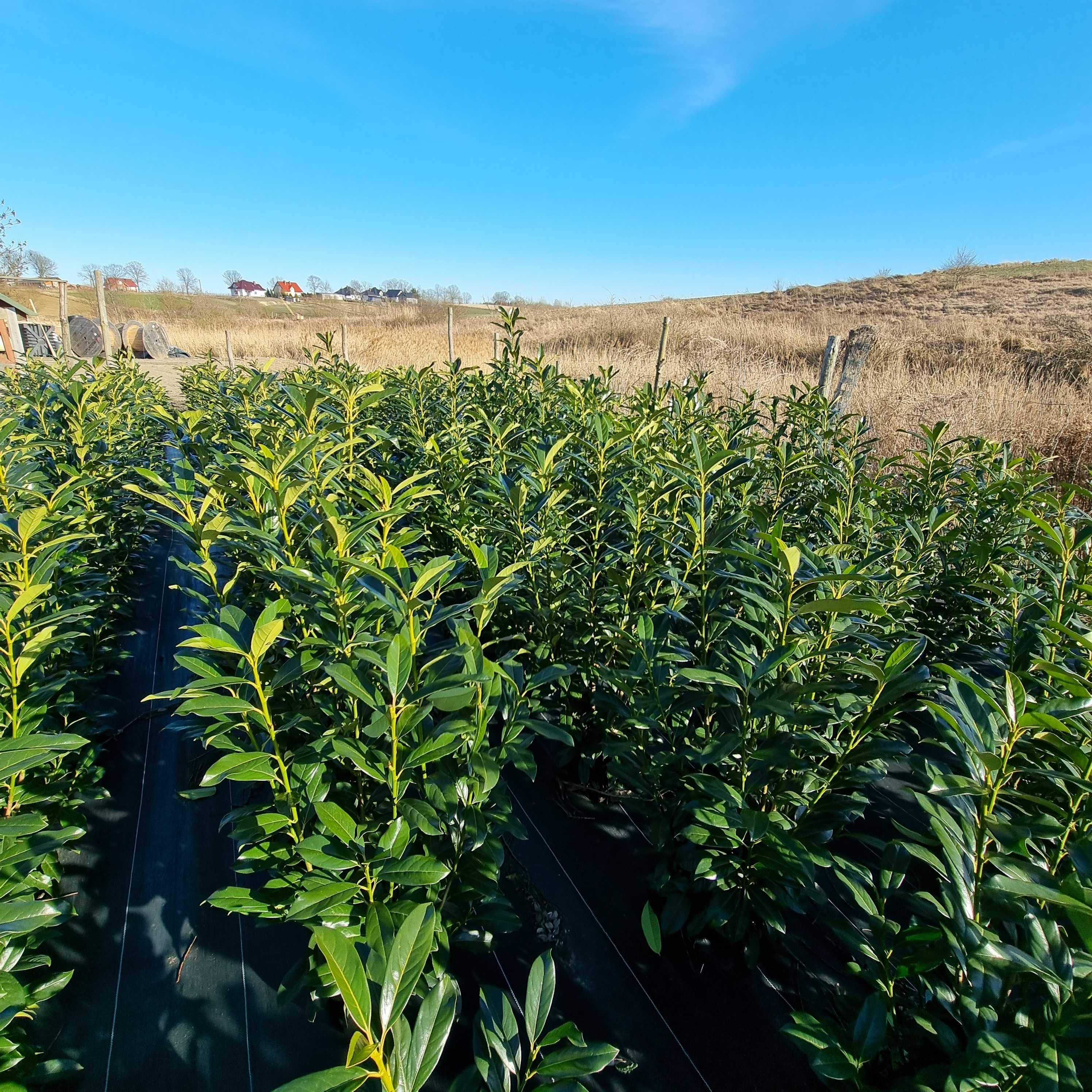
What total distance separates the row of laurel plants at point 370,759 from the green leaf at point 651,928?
32cm

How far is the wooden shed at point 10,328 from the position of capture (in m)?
12.5

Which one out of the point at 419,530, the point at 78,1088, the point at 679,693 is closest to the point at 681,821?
the point at 679,693

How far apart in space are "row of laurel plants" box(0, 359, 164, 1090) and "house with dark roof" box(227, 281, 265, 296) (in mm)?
71861

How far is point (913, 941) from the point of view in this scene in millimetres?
1095

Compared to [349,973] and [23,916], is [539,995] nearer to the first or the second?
[349,973]

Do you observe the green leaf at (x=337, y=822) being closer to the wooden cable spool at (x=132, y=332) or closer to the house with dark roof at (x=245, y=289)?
the wooden cable spool at (x=132, y=332)

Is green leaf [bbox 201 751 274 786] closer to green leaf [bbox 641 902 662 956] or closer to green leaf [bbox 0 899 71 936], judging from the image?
green leaf [bbox 0 899 71 936]

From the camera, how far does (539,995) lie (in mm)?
808

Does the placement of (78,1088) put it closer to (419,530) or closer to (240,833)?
(240,833)

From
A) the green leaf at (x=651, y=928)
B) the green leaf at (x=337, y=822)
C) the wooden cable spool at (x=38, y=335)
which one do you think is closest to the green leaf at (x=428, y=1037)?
the green leaf at (x=337, y=822)

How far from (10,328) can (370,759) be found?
18770mm

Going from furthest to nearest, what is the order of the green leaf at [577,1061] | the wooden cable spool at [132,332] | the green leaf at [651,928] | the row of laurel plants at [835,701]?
the wooden cable spool at [132,332] → the green leaf at [651,928] → the row of laurel plants at [835,701] → the green leaf at [577,1061]

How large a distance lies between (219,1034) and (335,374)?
421 cm

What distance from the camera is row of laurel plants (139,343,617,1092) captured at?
78 cm
